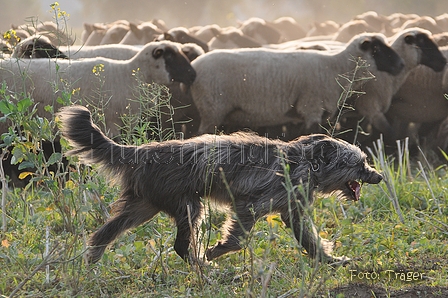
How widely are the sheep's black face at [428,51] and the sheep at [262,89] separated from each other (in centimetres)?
113

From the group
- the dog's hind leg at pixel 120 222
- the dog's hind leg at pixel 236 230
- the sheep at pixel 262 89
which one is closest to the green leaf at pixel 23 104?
the dog's hind leg at pixel 120 222

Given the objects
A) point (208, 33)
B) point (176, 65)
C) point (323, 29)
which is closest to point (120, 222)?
point (176, 65)

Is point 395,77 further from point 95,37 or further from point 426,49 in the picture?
point 95,37

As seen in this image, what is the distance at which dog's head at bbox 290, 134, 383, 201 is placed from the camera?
4.32m

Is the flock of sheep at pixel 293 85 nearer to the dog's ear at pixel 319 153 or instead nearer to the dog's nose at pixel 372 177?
the dog's nose at pixel 372 177

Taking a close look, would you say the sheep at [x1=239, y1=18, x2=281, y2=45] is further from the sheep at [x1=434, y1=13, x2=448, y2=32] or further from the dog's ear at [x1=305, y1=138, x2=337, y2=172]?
the dog's ear at [x1=305, y1=138, x2=337, y2=172]

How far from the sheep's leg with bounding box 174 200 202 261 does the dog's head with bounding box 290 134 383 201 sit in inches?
27.1

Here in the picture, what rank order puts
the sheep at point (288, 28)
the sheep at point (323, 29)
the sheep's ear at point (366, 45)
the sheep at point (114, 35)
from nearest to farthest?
the sheep's ear at point (366, 45) < the sheep at point (114, 35) < the sheep at point (323, 29) < the sheep at point (288, 28)

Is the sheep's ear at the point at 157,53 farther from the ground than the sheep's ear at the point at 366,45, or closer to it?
farther from the ground

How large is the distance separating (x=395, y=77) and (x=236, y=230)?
5.71 m

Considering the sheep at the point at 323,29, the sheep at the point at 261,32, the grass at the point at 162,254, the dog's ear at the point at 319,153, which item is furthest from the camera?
the sheep at the point at 323,29

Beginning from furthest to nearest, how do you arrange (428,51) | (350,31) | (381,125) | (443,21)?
1. (443,21)
2. (350,31)
3. (428,51)
4. (381,125)

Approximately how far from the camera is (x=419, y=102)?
9.58 metres

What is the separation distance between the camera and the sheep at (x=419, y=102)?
9.52 metres
